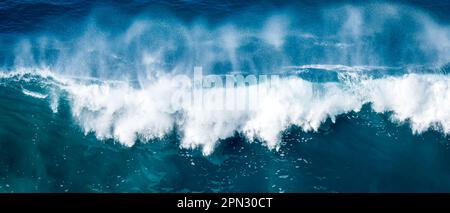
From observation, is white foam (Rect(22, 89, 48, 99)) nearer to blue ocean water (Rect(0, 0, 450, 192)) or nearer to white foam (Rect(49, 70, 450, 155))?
blue ocean water (Rect(0, 0, 450, 192))

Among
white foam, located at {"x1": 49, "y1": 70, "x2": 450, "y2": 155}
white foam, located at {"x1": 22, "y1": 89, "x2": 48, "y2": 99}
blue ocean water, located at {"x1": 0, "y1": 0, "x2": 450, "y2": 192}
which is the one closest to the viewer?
blue ocean water, located at {"x1": 0, "y1": 0, "x2": 450, "y2": 192}

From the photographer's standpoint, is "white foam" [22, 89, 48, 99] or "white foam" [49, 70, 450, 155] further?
"white foam" [22, 89, 48, 99]

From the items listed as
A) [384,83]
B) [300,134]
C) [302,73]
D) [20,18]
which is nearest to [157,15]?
[20,18]

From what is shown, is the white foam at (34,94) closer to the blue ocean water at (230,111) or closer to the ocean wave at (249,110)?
the blue ocean water at (230,111)

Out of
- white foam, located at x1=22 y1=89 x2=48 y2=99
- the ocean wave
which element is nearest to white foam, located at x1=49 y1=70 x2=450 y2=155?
the ocean wave

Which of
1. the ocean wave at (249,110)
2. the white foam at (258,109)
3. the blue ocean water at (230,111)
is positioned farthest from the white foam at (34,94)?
the white foam at (258,109)

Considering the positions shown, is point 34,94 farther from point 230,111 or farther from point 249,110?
point 249,110

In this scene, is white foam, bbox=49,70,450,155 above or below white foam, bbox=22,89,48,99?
below

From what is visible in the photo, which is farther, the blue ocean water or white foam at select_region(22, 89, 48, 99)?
white foam at select_region(22, 89, 48, 99)

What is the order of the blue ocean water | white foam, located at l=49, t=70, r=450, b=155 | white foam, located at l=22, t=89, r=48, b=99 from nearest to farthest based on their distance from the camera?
1. the blue ocean water
2. white foam, located at l=49, t=70, r=450, b=155
3. white foam, located at l=22, t=89, r=48, b=99

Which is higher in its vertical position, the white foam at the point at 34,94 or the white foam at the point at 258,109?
the white foam at the point at 34,94
